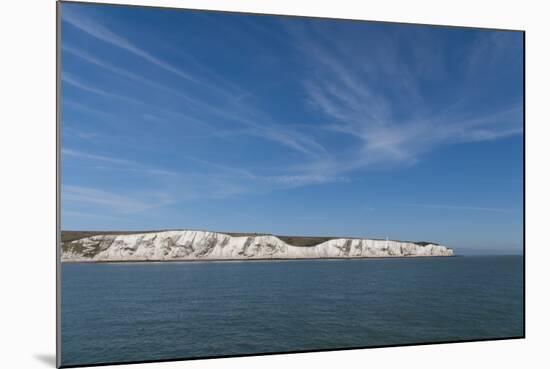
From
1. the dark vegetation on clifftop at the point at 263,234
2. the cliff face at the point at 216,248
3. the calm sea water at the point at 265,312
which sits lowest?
the calm sea water at the point at 265,312

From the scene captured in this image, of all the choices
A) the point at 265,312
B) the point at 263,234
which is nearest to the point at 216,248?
the point at 263,234

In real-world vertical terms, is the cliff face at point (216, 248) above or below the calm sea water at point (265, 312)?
above

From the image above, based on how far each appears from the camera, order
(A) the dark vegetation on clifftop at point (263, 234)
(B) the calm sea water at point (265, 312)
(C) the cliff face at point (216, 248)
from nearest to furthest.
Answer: (B) the calm sea water at point (265, 312) → (A) the dark vegetation on clifftop at point (263, 234) → (C) the cliff face at point (216, 248)

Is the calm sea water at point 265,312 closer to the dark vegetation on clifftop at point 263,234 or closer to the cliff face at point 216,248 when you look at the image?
the cliff face at point 216,248

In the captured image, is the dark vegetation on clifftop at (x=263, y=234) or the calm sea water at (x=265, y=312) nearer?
the calm sea water at (x=265, y=312)

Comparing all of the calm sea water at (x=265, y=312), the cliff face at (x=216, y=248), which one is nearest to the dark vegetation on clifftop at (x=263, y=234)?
the cliff face at (x=216, y=248)

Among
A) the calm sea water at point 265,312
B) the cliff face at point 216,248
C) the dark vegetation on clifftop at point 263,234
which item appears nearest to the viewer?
the calm sea water at point 265,312
